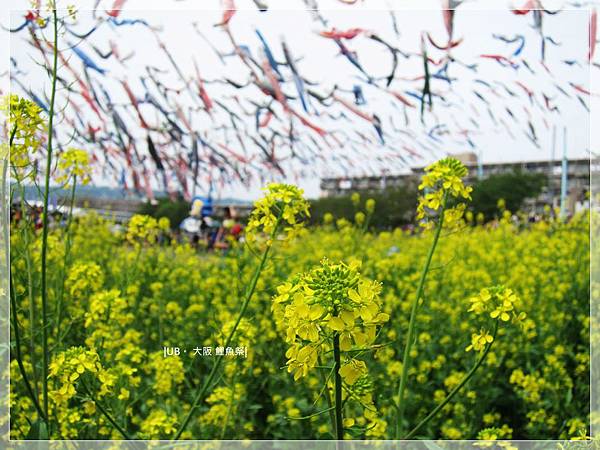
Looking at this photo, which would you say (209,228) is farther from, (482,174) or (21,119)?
(21,119)

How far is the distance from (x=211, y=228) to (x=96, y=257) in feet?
1.78

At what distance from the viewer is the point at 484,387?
1973 millimetres

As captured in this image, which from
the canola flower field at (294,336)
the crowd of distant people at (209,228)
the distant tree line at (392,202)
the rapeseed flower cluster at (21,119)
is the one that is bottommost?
the canola flower field at (294,336)

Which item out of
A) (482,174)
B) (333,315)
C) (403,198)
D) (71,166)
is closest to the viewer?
(333,315)

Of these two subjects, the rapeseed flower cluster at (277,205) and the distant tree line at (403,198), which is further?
the distant tree line at (403,198)

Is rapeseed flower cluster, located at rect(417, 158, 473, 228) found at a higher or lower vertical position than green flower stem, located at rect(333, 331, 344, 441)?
higher

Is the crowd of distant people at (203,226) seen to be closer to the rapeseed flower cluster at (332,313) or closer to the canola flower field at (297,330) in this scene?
the canola flower field at (297,330)

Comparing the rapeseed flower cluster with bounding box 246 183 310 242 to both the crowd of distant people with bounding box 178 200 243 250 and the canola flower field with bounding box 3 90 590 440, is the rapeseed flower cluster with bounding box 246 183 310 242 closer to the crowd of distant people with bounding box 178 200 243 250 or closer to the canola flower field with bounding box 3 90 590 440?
the canola flower field with bounding box 3 90 590 440

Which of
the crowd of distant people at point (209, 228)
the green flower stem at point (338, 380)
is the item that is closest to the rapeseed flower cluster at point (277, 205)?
the green flower stem at point (338, 380)

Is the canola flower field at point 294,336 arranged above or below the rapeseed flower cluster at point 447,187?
below

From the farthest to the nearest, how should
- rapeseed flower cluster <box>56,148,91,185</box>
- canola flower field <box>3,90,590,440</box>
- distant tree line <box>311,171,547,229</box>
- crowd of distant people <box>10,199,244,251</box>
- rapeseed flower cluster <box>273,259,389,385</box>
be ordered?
distant tree line <box>311,171,547,229</box>, crowd of distant people <box>10,199,244,251</box>, rapeseed flower cluster <box>56,148,91,185</box>, canola flower field <box>3,90,590,440</box>, rapeseed flower cluster <box>273,259,389,385</box>

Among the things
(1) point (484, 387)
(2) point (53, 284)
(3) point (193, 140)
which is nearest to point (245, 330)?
(1) point (484, 387)

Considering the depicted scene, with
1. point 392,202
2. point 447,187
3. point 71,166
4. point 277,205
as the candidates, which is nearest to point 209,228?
point 392,202

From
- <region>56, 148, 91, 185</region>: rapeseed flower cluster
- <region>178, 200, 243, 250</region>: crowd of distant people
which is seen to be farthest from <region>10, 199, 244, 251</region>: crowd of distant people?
<region>56, 148, 91, 185</region>: rapeseed flower cluster
